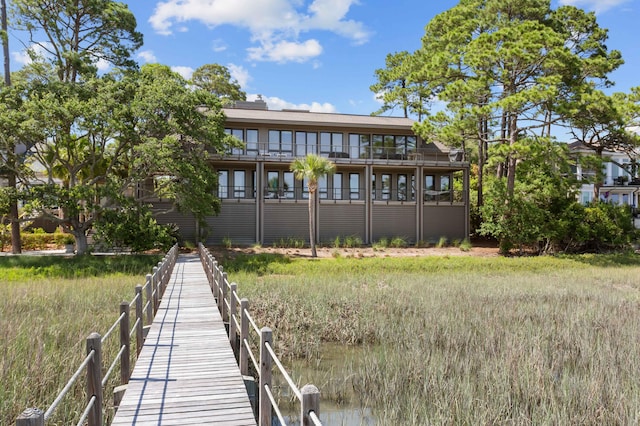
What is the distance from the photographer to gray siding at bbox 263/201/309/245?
30.7 metres

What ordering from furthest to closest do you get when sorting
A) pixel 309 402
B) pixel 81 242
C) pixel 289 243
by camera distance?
pixel 289 243
pixel 81 242
pixel 309 402

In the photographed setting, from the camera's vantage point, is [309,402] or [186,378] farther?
[186,378]

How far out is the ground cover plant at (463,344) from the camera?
6.13 meters

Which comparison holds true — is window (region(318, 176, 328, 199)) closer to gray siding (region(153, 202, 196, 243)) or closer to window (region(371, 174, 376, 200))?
window (region(371, 174, 376, 200))

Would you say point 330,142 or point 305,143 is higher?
point 330,142

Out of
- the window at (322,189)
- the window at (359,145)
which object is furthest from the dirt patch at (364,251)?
the window at (359,145)

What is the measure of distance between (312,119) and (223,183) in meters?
7.27

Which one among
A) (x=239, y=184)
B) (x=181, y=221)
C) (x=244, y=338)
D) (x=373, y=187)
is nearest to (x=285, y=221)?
(x=239, y=184)

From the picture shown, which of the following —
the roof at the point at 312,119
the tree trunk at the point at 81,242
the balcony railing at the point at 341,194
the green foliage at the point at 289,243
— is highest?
the roof at the point at 312,119

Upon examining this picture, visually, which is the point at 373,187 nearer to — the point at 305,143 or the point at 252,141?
the point at 305,143

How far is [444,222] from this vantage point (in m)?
32.9

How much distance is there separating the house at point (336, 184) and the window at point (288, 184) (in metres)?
0.07

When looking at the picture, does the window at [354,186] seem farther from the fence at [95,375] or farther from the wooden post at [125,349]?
the wooden post at [125,349]

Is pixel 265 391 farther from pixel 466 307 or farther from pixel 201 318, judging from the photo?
pixel 466 307
